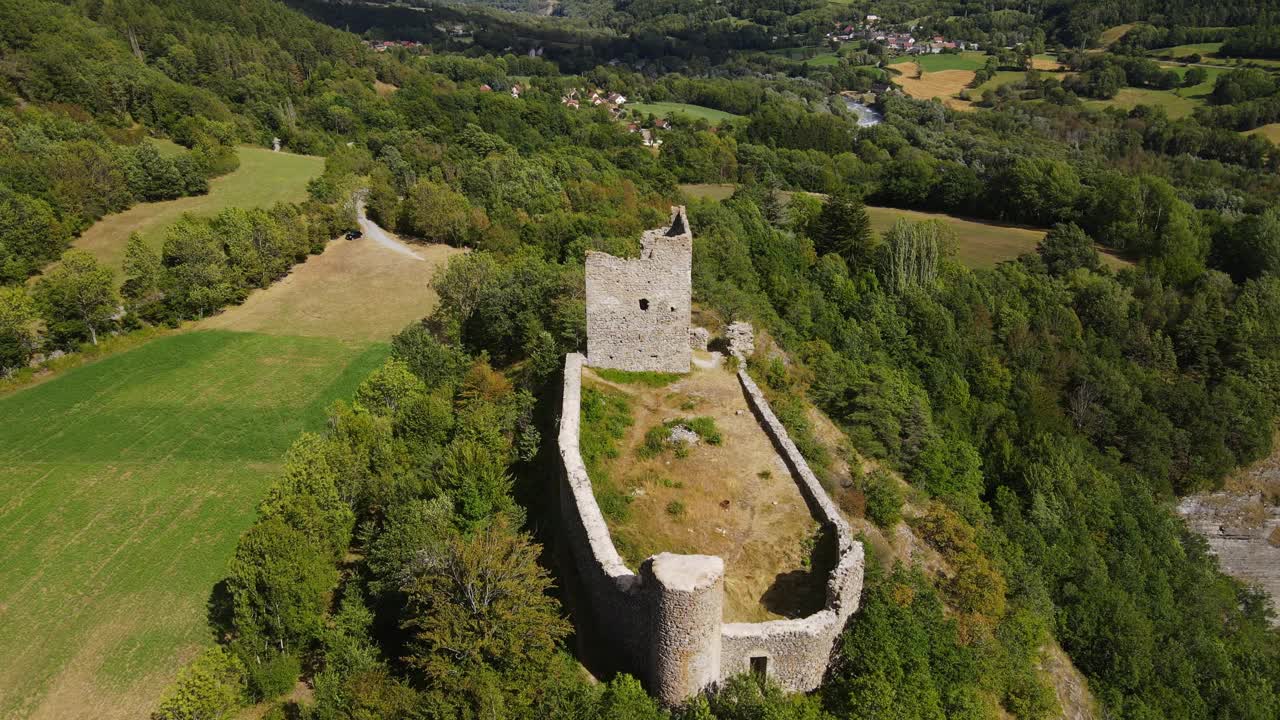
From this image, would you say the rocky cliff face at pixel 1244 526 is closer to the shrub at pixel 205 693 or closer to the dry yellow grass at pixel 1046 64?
the shrub at pixel 205 693

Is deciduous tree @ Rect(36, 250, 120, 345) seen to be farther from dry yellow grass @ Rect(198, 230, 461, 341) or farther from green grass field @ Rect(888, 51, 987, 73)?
green grass field @ Rect(888, 51, 987, 73)

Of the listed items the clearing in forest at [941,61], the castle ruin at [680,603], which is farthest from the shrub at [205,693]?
the clearing in forest at [941,61]

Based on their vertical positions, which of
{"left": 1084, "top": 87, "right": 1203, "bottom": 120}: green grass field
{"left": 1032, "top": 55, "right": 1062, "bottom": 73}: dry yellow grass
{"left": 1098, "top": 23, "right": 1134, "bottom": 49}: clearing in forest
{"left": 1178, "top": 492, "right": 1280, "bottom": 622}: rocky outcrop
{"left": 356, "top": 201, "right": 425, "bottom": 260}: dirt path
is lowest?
{"left": 1178, "top": 492, "right": 1280, "bottom": 622}: rocky outcrop

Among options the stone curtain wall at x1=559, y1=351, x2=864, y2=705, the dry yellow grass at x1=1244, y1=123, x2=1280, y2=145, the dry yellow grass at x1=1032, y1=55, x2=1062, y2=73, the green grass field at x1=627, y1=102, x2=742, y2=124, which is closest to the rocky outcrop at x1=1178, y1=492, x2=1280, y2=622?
the stone curtain wall at x1=559, y1=351, x2=864, y2=705

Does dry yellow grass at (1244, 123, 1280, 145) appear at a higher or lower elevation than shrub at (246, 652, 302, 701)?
higher

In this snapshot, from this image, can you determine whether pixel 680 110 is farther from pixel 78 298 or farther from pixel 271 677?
pixel 271 677

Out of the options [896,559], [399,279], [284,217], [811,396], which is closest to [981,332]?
[811,396]
